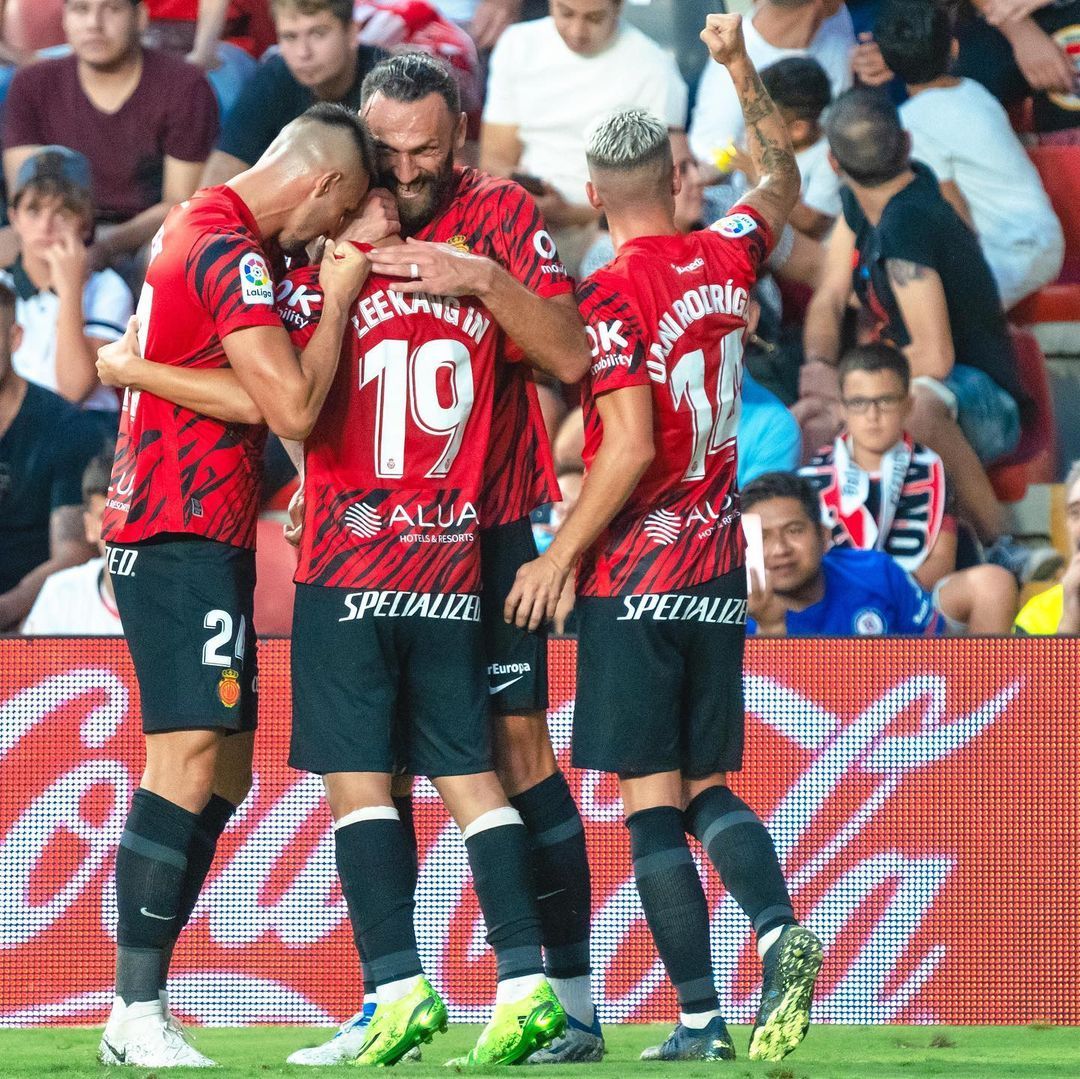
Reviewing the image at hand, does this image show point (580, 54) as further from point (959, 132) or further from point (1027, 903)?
point (1027, 903)

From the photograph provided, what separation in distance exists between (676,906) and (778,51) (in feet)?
15.0

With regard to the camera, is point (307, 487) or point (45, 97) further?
point (45, 97)

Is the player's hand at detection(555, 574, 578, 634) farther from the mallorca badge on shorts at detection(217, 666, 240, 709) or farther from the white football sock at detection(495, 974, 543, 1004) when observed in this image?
the white football sock at detection(495, 974, 543, 1004)

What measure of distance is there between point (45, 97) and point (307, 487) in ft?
14.1

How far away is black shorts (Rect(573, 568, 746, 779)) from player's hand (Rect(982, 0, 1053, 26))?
434 cm

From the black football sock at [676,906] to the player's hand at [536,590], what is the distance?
0.54 meters

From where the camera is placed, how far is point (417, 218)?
12.9 feet

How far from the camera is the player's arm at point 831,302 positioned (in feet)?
23.0

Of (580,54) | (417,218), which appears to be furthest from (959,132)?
(417,218)

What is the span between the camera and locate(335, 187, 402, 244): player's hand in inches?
149

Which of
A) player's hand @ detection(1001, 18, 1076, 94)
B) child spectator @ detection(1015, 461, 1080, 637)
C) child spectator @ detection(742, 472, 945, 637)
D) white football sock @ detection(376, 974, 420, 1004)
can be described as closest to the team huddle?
white football sock @ detection(376, 974, 420, 1004)

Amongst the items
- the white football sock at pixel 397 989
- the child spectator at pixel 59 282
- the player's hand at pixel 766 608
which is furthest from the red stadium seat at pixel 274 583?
the white football sock at pixel 397 989

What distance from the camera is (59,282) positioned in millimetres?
7156

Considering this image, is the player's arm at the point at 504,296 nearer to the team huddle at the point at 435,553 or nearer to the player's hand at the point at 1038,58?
the team huddle at the point at 435,553
